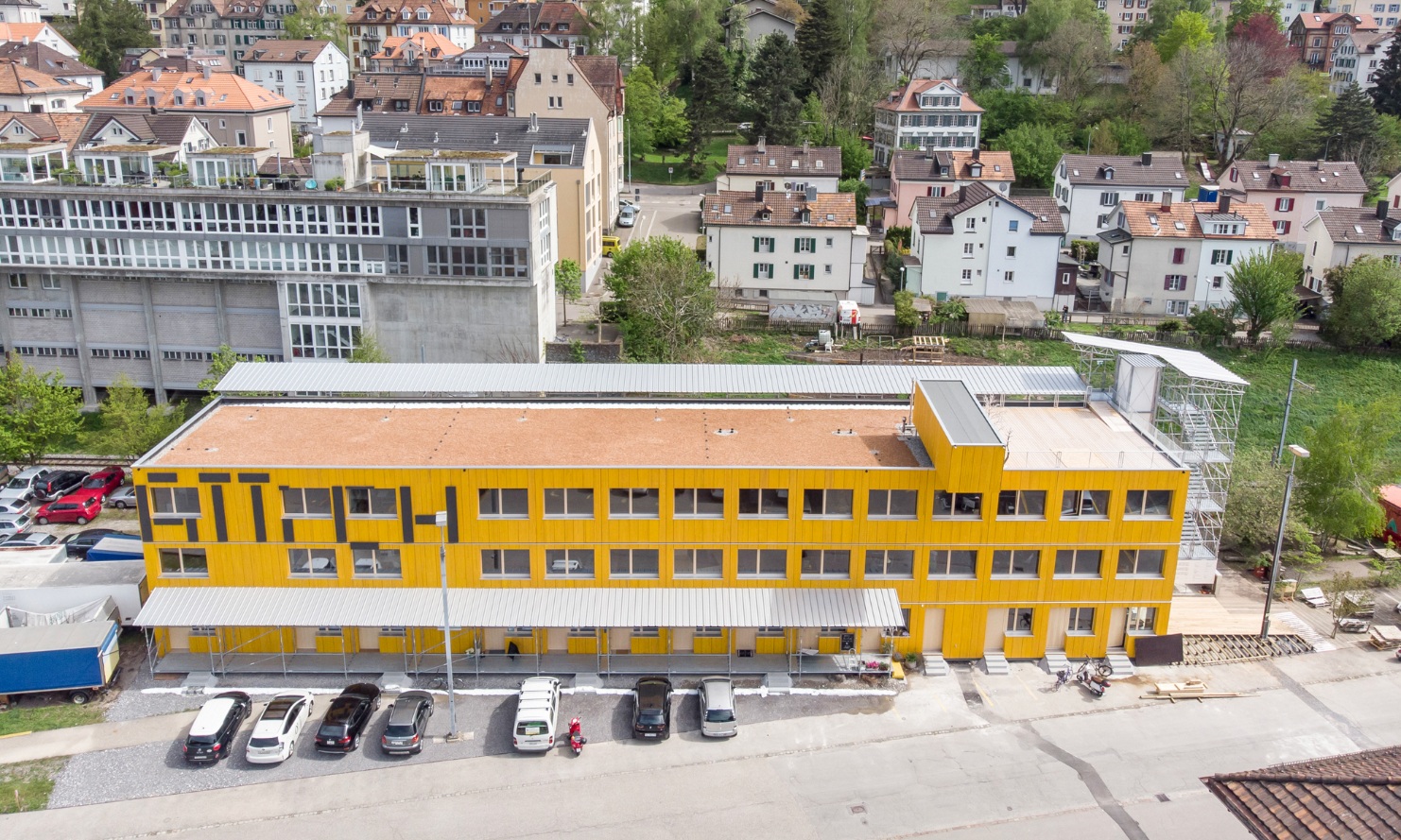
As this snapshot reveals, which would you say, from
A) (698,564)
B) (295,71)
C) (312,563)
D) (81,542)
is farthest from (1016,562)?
(295,71)

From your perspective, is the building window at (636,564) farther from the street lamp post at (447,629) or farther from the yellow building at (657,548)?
the street lamp post at (447,629)

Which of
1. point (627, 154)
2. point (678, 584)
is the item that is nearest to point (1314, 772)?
point (678, 584)

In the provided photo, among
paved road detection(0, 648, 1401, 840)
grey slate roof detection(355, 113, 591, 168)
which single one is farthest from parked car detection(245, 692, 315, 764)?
grey slate roof detection(355, 113, 591, 168)

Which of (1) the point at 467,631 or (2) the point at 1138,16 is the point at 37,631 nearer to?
(1) the point at 467,631

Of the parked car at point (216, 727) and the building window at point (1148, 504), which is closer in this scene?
the parked car at point (216, 727)

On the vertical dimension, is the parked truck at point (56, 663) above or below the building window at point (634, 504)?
below

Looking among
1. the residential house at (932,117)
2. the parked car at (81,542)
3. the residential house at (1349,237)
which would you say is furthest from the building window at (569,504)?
the residential house at (932,117)

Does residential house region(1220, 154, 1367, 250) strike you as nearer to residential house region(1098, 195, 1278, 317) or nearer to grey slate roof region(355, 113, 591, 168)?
residential house region(1098, 195, 1278, 317)
